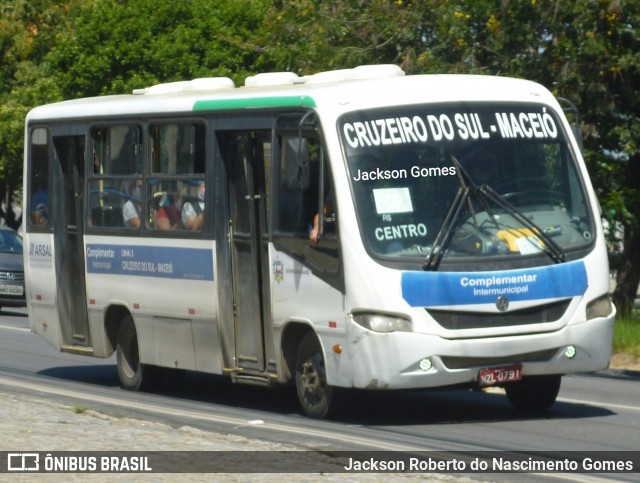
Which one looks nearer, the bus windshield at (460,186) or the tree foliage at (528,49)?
the bus windshield at (460,186)

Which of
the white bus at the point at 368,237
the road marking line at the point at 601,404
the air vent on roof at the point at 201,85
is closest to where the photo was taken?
the white bus at the point at 368,237

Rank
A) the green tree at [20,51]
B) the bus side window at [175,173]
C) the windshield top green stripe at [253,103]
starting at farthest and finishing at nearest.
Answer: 1. the green tree at [20,51]
2. the bus side window at [175,173]
3. the windshield top green stripe at [253,103]

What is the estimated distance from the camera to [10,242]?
2988 cm

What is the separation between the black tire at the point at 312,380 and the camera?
12.1 m

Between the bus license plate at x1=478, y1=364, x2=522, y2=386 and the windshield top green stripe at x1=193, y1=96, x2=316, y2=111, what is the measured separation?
253cm

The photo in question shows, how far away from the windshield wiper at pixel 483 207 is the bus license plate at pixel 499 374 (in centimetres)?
93

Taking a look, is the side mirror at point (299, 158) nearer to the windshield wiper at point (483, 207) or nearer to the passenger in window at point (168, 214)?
the windshield wiper at point (483, 207)

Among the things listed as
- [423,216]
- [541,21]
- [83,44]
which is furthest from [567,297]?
[83,44]

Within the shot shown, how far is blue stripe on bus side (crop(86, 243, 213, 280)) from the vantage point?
1363cm

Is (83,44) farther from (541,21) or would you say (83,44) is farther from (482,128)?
(482,128)

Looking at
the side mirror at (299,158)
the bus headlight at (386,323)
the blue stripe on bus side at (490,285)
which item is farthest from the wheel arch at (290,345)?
the blue stripe on bus side at (490,285)

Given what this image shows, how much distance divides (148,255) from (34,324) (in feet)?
9.11

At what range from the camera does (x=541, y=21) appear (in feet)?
66.4

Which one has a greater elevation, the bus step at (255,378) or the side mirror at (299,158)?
the side mirror at (299,158)
